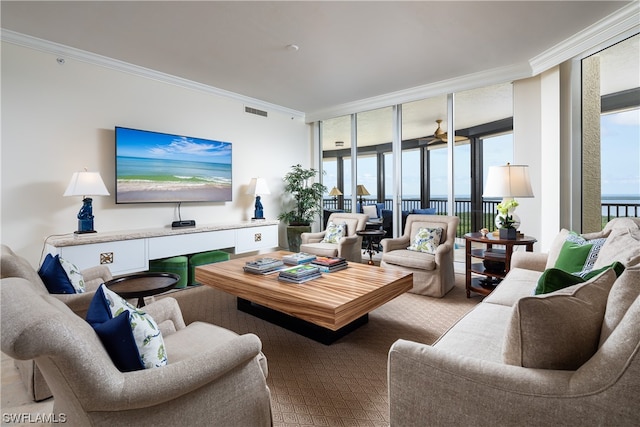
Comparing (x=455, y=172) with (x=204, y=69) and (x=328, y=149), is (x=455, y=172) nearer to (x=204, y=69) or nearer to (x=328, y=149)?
(x=328, y=149)

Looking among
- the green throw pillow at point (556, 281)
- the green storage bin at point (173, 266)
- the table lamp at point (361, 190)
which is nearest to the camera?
the green throw pillow at point (556, 281)

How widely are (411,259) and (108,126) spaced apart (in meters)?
3.79

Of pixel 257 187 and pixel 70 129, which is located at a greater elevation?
pixel 70 129

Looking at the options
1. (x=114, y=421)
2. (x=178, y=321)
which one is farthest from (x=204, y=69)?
(x=114, y=421)

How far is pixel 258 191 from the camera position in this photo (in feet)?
15.6

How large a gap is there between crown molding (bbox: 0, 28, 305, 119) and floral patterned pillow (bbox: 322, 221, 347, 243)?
2.42m

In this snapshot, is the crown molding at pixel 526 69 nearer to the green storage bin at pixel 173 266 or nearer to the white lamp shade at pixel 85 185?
the green storage bin at pixel 173 266

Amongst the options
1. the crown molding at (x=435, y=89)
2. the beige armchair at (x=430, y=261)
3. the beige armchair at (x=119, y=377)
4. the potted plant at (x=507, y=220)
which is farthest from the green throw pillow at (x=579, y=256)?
the crown molding at (x=435, y=89)

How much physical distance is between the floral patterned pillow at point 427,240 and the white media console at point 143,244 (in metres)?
2.30

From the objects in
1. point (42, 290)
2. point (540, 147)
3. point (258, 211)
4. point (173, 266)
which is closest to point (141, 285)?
point (42, 290)

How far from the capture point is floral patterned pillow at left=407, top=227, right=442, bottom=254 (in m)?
3.59

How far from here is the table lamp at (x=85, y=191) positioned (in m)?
3.09

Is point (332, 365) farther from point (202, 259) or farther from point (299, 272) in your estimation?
point (202, 259)

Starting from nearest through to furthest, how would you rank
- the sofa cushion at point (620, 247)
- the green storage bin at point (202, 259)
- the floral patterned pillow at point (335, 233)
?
the sofa cushion at point (620, 247) < the green storage bin at point (202, 259) < the floral patterned pillow at point (335, 233)
